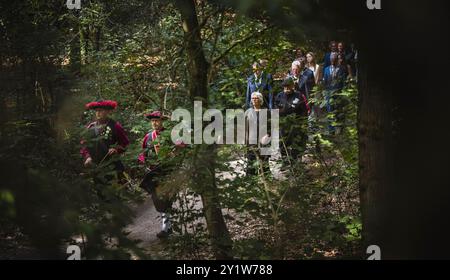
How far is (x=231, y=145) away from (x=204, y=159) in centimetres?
85

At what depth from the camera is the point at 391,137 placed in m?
3.43

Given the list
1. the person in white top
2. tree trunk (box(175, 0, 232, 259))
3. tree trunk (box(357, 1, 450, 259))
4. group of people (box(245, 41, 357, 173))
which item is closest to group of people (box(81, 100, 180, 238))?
tree trunk (box(175, 0, 232, 259))

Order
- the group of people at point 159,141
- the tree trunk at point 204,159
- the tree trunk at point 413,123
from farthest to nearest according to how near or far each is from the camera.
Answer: the group of people at point 159,141
the tree trunk at point 204,159
the tree trunk at point 413,123

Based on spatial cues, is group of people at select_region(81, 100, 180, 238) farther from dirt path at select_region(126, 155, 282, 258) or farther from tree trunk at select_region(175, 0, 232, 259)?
tree trunk at select_region(175, 0, 232, 259)

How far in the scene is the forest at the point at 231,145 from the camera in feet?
8.29

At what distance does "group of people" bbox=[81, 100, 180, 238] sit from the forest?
53 mm

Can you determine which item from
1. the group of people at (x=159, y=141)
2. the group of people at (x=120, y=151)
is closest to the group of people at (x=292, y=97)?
the group of people at (x=159, y=141)

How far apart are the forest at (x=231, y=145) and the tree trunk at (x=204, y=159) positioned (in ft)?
0.05

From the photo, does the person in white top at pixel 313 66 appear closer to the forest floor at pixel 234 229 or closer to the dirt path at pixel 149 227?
the dirt path at pixel 149 227

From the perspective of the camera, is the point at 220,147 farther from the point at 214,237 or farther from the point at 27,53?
the point at 27,53

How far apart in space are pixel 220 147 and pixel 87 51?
6557 mm

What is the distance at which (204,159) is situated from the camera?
4.50 metres

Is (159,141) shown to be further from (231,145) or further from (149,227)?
(149,227)

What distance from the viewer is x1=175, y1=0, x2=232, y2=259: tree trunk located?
468cm
